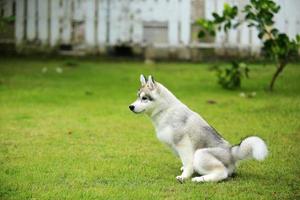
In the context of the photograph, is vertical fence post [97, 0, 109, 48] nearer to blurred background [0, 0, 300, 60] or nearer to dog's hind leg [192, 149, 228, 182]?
blurred background [0, 0, 300, 60]

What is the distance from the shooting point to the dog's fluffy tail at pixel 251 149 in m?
6.52

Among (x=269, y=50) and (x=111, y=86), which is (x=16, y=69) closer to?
(x=111, y=86)

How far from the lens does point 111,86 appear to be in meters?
13.1

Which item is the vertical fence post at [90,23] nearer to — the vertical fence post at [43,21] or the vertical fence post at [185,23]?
the vertical fence post at [43,21]

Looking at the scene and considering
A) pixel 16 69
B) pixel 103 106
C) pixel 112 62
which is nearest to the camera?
pixel 103 106

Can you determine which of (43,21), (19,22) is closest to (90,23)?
(43,21)

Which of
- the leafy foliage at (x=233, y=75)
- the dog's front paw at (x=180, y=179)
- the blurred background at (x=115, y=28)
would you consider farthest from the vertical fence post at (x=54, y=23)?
the dog's front paw at (x=180, y=179)

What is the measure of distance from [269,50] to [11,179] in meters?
6.26

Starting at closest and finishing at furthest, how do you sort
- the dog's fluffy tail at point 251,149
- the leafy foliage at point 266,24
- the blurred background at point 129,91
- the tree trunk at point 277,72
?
1. the dog's fluffy tail at point 251,149
2. the blurred background at point 129,91
3. the leafy foliage at point 266,24
4. the tree trunk at point 277,72

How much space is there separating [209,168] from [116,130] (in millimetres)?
2952

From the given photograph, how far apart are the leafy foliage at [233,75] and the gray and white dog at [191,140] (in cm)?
538

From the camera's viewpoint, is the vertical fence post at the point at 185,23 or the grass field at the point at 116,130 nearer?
the grass field at the point at 116,130

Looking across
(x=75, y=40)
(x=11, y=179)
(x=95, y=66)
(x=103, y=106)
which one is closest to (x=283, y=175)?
(x=11, y=179)

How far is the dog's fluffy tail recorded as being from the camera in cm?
652
